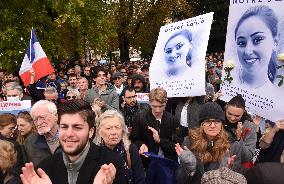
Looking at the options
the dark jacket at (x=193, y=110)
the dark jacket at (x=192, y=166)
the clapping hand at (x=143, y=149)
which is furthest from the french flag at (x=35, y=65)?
the dark jacket at (x=192, y=166)

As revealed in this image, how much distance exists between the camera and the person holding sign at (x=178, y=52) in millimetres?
6730

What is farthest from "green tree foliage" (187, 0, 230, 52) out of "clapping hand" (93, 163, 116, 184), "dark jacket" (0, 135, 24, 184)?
"clapping hand" (93, 163, 116, 184)

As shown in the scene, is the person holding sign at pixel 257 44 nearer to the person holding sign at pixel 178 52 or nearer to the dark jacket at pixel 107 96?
the person holding sign at pixel 178 52

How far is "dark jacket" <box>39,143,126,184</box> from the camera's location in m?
3.04

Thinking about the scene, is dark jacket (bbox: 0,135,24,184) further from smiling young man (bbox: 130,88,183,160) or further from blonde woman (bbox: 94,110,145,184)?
smiling young man (bbox: 130,88,183,160)

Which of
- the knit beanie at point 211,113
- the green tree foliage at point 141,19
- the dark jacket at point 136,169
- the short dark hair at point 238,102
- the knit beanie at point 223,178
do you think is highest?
the green tree foliage at point 141,19

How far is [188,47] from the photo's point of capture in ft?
22.1

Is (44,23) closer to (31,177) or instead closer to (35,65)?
(35,65)

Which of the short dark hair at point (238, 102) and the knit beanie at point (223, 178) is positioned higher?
the short dark hair at point (238, 102)

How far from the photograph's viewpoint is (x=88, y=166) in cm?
307

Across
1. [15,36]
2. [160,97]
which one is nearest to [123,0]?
[15,36]

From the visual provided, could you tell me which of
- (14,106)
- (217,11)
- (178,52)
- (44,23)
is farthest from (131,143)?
(217,11)

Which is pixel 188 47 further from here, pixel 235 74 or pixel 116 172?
pixel 116 172

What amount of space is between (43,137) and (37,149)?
149mm
